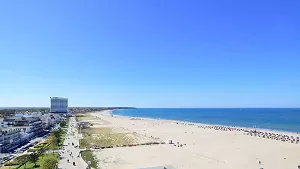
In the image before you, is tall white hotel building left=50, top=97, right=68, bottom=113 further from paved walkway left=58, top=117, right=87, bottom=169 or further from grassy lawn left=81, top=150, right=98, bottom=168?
grassy lawn left=81, top=150, right=98, bottom=168

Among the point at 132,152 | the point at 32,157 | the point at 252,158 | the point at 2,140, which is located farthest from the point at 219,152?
the point at 2,140

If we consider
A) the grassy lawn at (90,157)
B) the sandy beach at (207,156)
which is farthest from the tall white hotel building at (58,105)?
the grassy lawn at (90,157)

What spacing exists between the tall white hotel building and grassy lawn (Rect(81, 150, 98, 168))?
451 ft

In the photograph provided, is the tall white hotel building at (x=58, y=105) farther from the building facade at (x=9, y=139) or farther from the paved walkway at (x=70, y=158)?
the paved walkway at (x=70, y=158)

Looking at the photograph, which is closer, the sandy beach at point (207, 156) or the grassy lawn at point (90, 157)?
the sandy beach at point (207, 156)

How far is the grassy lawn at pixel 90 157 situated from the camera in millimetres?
41281

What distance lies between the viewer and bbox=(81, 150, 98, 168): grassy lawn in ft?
135

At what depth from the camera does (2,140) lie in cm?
5366

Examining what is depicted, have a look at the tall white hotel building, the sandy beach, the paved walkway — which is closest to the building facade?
the paved walkway

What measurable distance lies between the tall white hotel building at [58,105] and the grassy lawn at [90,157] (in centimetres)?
13747

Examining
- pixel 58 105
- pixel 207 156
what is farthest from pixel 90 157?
pixel 58 105

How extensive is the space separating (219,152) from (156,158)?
40.7ft

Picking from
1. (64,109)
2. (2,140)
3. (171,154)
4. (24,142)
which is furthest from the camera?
(64,109)

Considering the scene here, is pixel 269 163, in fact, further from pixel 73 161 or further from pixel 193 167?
pixel 73 161
